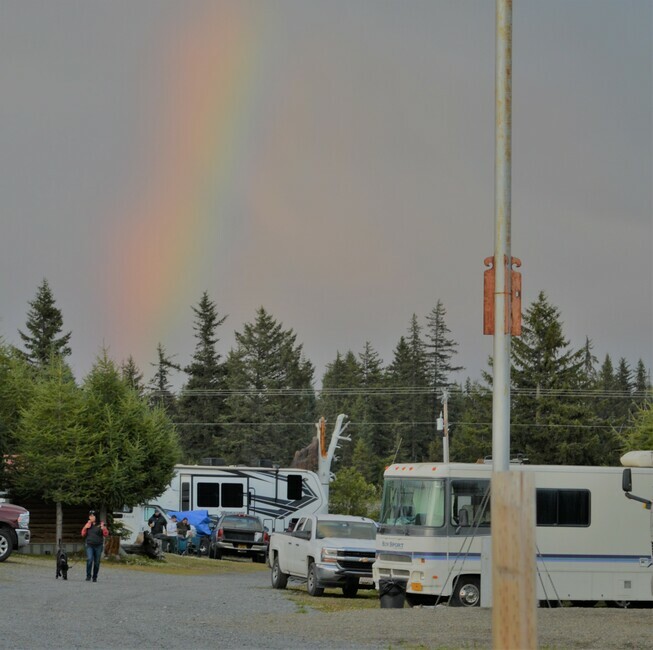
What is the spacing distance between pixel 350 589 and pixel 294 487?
20983 mm

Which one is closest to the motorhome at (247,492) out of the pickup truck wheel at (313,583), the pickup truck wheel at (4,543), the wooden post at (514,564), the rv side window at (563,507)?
the pickup truck wheel at (4,543)

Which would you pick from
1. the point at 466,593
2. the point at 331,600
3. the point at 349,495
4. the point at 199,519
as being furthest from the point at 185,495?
the point at 466,593

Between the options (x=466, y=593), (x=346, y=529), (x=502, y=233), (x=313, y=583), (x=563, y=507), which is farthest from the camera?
(x=346, y=529)

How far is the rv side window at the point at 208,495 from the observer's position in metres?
49.0

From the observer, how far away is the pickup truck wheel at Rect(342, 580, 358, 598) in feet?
90.0

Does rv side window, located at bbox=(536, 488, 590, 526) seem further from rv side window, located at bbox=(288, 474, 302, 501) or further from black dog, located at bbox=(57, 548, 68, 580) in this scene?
rv side window, located at bbox=(288, 474, 302, 501)

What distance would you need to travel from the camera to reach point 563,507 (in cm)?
2517

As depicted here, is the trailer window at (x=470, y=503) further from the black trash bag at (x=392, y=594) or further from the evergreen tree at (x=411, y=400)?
the evergreen tree at (x=411, y=400)

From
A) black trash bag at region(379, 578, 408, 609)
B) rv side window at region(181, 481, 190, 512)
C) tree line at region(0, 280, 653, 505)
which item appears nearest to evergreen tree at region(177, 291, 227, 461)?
tree line at region(0, 280, 653, 505)

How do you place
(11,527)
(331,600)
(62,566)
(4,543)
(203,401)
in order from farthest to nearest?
(203,401) < (4,543) < (11,527) < (62,566) < (331,600)

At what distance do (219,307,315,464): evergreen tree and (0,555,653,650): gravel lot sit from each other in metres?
84.2

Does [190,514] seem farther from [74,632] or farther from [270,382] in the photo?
[270,382]

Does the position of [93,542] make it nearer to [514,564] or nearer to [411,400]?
[514,564]

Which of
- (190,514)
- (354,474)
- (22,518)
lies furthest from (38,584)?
(354,474)
